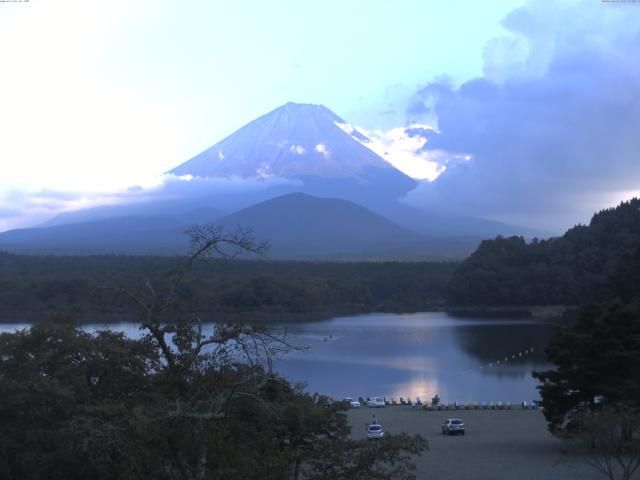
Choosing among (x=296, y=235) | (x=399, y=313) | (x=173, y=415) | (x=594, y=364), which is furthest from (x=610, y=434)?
(x=296, y=235)

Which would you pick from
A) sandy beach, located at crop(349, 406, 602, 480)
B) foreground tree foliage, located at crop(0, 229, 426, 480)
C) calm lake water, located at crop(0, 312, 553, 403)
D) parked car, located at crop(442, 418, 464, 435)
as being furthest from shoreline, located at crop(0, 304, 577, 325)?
foreground tree foliage, located at crop(0, 229, 426, 480)

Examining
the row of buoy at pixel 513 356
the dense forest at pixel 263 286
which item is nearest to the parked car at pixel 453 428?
the row of buoy at pixel 513 356

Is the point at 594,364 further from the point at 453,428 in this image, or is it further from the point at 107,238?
the point at 107,238

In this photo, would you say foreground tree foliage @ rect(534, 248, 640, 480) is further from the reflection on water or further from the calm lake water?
the reflection on water

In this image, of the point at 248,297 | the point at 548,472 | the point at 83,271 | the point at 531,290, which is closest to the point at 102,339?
the point at 548,472

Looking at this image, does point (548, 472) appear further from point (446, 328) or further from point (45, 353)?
A: point (446, 328)

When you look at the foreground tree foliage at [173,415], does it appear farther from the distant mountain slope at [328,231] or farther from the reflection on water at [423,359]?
the distant mountain slope at [328,231]
